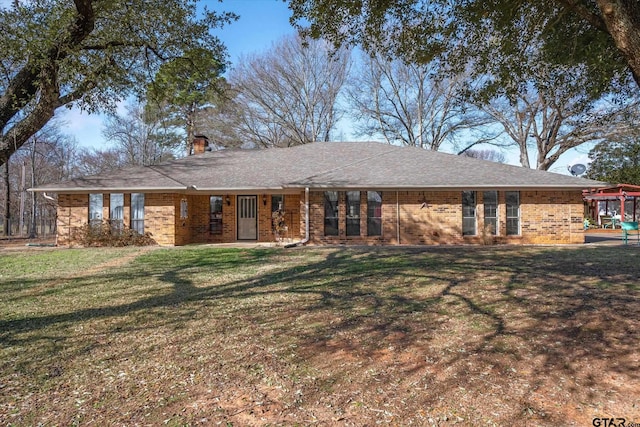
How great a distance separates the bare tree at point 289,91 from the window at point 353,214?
14.0 m

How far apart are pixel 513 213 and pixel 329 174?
704 centimetres

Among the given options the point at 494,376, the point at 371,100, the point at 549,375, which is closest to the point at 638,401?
the point at 549,375

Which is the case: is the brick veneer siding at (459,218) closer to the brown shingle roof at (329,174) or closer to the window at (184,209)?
the brown shingle roof at (329,174)

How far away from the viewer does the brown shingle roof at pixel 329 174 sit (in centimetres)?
1457

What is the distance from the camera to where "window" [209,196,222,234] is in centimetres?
1655

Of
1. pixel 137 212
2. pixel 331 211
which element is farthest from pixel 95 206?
pixel 331 211

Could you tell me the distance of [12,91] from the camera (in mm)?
5941

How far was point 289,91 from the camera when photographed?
2708cm

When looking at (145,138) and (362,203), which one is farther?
(145,138)

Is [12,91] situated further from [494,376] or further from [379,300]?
[494,376]

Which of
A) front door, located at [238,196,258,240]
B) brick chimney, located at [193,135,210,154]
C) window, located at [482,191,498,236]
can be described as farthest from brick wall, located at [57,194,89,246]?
window, located at [482,191,498,236]

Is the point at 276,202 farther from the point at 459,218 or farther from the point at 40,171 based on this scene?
the point at 40,171

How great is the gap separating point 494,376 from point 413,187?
11427 millimetres

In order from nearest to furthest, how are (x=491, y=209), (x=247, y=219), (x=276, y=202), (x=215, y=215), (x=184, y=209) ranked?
(x=491, y=209)
(x=184, y=209)
(x=276, y=202)
(x=247, y=219)
(x=215, y=215)
